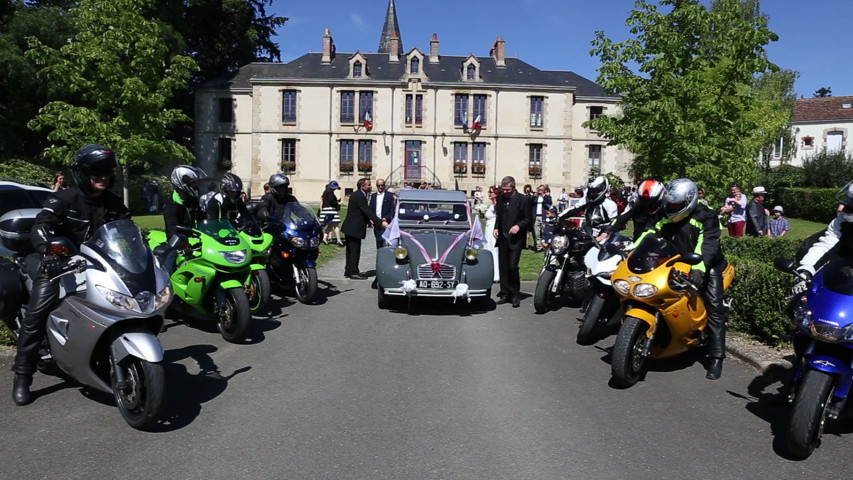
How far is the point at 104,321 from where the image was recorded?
4.66 m

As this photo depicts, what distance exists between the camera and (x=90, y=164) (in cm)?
529

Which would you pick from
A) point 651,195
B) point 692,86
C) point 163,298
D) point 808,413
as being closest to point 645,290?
point 651,195

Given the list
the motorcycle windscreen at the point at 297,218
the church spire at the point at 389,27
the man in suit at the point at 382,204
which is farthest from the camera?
the church spire at the point at 389,27

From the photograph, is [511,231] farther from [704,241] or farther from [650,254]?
[650,254]

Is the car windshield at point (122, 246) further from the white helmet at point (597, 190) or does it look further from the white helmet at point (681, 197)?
the white helmet at point (597, 190)

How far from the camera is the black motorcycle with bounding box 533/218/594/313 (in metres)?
9.26

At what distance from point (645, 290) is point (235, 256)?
4.22 metres

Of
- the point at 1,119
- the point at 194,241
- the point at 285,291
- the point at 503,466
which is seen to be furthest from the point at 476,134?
the point at 503,466

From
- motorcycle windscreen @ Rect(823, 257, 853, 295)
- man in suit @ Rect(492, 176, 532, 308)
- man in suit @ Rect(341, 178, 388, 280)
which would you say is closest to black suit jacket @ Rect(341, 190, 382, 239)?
man in suit @ Rect(341, 178, 388, 280)

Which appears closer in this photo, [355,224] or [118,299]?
[118,299]

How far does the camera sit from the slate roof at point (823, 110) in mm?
52031

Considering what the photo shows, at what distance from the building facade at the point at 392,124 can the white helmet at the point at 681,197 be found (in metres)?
43.2

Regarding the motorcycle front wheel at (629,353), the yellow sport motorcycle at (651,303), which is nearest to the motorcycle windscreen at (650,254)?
the yellow sport motorcycle at (651,303)

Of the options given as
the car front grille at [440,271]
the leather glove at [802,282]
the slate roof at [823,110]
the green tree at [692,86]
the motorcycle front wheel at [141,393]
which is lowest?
the motorcycle front wheel at [141,393]
